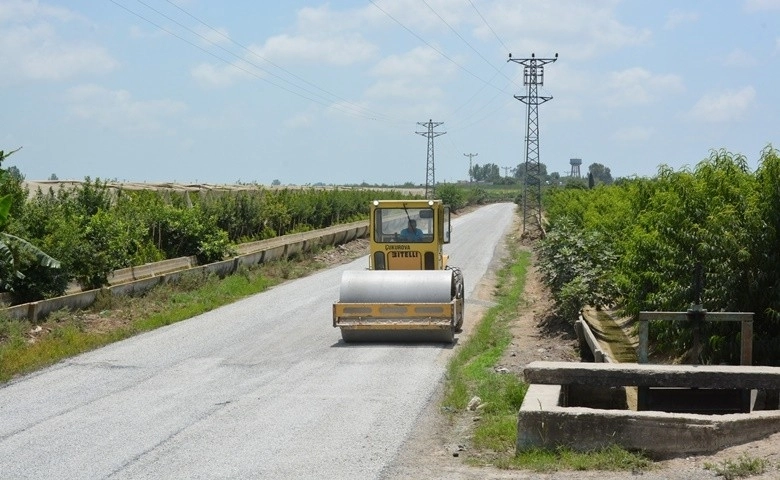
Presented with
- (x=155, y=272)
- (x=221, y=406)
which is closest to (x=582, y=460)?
(x=221, y=406)

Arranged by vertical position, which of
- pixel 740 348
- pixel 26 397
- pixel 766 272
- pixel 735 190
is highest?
pixel 735 190

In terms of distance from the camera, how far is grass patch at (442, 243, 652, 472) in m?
8.88

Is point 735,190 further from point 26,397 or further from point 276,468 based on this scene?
point 26,397

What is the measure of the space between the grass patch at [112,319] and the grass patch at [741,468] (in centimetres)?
1049

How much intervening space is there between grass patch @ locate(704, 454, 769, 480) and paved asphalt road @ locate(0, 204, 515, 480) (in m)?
3.04

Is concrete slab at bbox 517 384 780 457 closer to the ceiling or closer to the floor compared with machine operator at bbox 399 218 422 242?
closer to the floor

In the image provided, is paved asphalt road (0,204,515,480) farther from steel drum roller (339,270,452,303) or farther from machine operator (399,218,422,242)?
machine operator (399,218,422,242)

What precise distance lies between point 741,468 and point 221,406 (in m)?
6.48

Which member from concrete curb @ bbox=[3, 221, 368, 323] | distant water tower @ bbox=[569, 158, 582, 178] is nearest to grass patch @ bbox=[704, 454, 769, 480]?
concrete curb @ bbox=[3, 221, 368, 323]

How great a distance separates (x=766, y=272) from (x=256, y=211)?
34.4m

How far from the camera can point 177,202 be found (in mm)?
39000

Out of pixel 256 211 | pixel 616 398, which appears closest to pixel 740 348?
pixel 616 398

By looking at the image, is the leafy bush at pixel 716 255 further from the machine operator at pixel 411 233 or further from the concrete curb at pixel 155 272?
the concrete curb at pixel 155 272

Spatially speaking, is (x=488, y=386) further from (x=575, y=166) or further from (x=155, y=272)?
(x=575, y=166)
